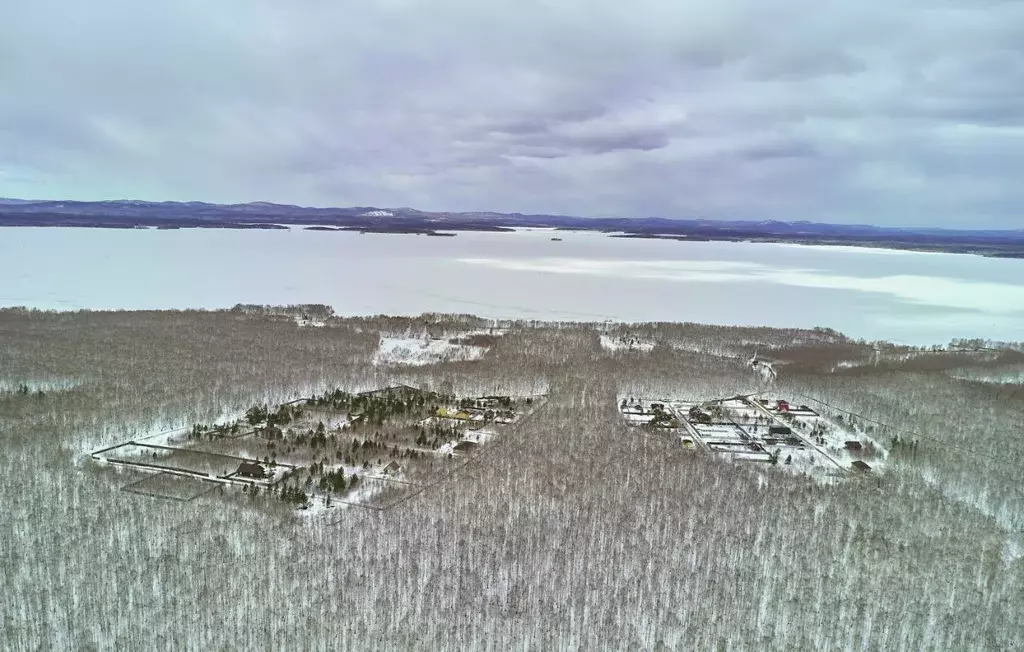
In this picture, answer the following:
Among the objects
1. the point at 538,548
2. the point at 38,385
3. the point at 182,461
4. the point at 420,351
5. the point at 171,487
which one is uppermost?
the point at 420,351

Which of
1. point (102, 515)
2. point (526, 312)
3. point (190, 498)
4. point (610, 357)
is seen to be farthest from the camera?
point (526, 312)

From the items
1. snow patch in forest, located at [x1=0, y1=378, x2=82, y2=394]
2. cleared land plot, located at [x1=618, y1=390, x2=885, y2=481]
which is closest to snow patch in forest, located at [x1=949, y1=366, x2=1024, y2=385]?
cleared land plot, located at [x1=618, y1=390, x2=885, y2=481]

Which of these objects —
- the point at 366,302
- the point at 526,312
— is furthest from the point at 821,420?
the point at 366,302

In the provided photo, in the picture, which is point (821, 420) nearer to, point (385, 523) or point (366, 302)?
point (385, 523)

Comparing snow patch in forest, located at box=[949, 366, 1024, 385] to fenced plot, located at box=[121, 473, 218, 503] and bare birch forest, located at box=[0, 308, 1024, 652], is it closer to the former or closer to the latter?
bare birch forest, located at box=[0, 308, 1024, 652]

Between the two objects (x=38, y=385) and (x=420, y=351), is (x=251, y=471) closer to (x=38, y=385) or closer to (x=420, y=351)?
(x=38, y=385)

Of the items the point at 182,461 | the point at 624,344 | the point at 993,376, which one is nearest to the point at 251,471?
the point at 182,461
